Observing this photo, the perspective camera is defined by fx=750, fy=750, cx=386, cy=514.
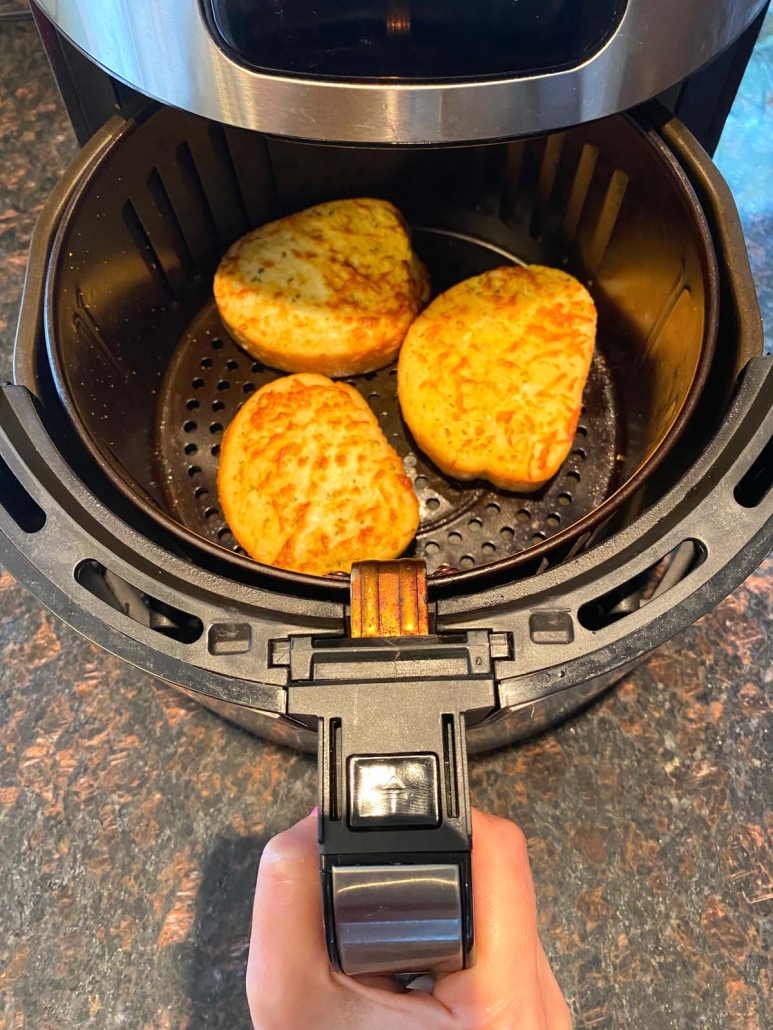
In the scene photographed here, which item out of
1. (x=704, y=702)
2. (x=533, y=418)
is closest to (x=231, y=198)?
(x=533, y=418)

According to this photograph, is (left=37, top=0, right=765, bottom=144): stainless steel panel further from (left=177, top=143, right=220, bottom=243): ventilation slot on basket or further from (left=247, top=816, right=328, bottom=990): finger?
(left=247, top=816, right=328, bottom=990): finger

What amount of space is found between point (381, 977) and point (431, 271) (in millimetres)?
927

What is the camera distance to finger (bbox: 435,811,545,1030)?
22.3 inches

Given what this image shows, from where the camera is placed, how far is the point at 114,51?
566 millimetres

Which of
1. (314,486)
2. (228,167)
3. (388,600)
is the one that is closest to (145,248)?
(228,167)

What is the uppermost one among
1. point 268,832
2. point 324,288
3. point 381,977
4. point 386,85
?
point 386,85

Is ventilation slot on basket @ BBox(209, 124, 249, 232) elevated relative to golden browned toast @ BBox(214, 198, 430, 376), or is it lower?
elevated

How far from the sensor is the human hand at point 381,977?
22.3 inches

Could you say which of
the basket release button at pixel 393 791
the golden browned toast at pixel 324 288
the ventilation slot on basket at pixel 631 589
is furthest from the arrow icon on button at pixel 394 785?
the golden browned toast at pixel 324 288

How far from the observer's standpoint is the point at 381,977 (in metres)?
0.60

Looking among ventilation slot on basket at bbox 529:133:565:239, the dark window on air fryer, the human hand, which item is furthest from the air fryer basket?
the human hand

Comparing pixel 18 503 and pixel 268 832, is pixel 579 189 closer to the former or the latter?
pixel 18 503

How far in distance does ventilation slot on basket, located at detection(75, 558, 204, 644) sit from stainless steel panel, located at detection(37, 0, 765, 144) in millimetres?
376

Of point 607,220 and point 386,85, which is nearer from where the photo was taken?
point 386,85
